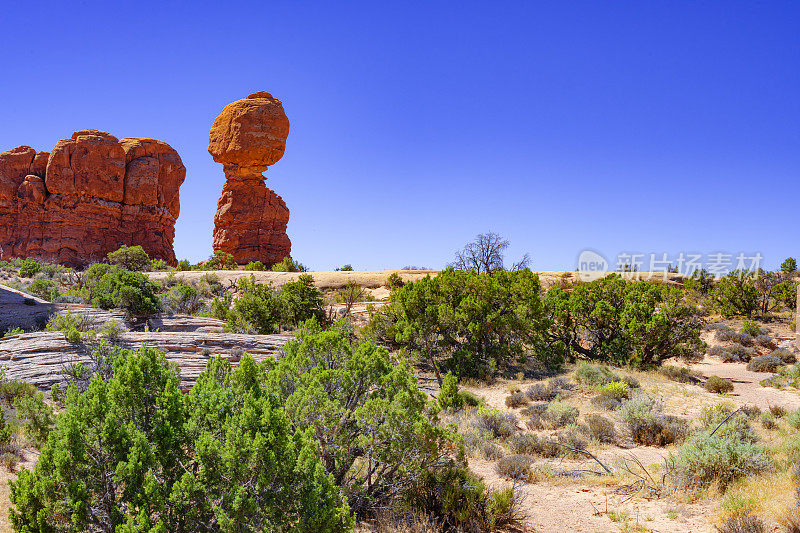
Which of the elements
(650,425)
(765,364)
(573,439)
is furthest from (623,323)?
(573,439)

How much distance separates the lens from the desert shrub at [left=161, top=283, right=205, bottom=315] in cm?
1686

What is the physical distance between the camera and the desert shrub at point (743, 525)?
4.57 meters

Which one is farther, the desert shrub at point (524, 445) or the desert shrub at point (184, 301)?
the desert shrub at point (184, 301)

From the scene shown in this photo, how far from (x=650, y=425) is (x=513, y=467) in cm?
342

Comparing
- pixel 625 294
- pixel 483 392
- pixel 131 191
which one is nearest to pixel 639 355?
pixel 625 294

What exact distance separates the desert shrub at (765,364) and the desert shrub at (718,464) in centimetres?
1241

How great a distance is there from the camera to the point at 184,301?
1773 centimetres

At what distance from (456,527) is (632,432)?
17.6 ft

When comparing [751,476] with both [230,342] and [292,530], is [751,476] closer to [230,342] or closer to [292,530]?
[292,530]

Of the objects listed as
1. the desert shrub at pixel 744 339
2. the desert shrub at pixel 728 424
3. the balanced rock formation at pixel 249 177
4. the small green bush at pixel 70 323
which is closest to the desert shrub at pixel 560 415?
the desert shrub at pixel 728 424

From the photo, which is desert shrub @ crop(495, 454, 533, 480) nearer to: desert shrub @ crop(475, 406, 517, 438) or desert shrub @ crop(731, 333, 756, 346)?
desert shrub @ crop(475, 406, 517, 438)

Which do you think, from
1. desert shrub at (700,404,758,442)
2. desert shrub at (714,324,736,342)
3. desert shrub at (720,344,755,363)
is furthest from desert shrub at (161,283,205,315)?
desert shrub at (714,324,736,342)

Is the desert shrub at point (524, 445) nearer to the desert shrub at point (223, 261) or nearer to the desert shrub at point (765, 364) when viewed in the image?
the desert shrub at point (765, 364)

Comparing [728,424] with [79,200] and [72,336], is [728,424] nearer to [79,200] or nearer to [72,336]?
[72,336]
